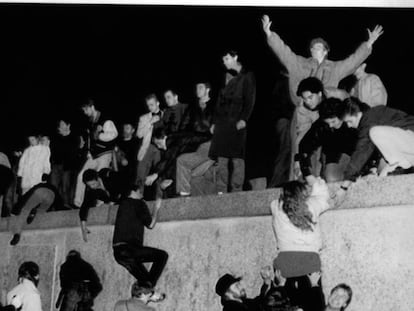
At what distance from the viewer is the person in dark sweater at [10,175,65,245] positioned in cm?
786

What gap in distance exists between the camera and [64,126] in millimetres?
7887

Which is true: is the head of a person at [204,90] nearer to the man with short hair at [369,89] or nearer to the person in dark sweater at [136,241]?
the person in dark sweater at [136,241]

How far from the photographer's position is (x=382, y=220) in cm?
529

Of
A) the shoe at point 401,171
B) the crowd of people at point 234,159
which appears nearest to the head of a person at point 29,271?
the crowd of people at point 234,159

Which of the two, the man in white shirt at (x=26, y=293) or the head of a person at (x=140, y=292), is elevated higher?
the man in white shirt at (x=26, y=293)

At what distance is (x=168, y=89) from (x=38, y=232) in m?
2.14

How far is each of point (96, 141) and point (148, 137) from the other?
2.27ft

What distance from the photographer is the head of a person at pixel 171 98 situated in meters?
7.07

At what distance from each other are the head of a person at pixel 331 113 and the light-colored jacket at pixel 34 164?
340cm

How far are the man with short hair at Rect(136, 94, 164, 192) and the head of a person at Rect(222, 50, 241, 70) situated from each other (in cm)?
88

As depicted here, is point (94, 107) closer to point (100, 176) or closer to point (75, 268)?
point (100, 176)

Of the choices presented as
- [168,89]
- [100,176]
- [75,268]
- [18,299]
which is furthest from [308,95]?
[18,299]

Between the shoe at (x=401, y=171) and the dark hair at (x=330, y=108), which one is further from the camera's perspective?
the dark hair at (x=330, y=108)

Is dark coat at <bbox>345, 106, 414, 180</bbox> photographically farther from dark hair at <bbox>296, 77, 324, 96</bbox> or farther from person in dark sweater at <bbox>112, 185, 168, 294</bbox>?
person in dark sweater at <bbox>112, 185, 168, 294</bbox>
